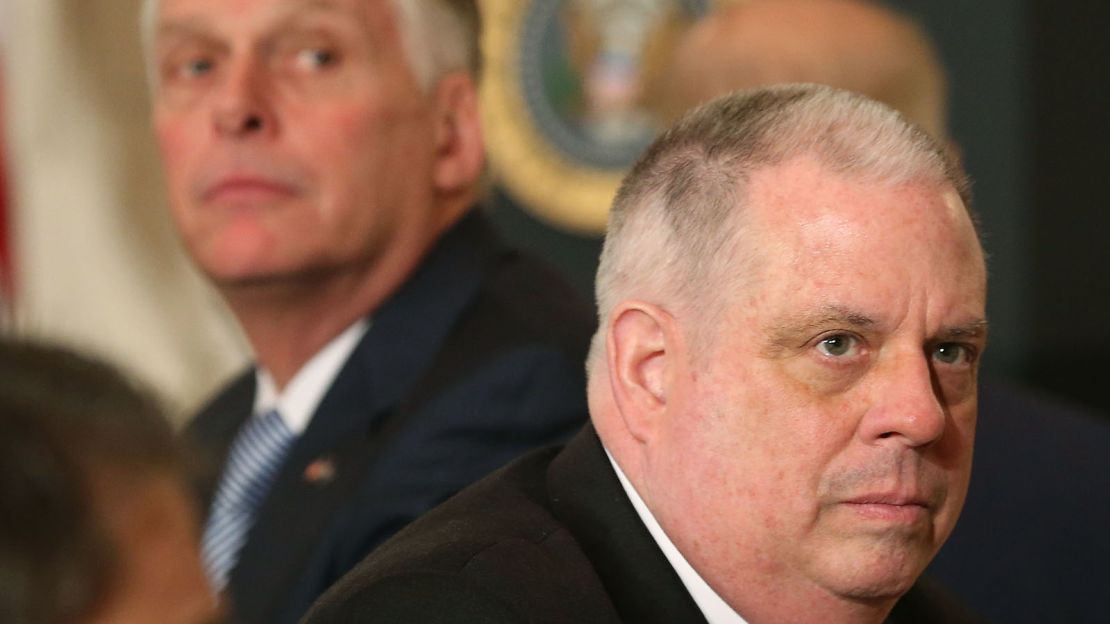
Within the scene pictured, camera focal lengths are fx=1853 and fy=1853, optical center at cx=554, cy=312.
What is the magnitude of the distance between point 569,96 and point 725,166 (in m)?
3.48

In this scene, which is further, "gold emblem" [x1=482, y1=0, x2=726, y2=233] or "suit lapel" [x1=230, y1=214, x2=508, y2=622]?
"gold emblem" [x1=482, y1=0, x2=726, y2=233]

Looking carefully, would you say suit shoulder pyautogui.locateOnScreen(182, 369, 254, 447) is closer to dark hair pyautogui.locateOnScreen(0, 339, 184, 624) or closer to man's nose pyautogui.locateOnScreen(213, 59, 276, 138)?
man's nose pyautogui.locateOnScreen(213, 59, 276, 138)

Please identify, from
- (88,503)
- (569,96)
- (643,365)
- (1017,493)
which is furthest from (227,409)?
(569,96)

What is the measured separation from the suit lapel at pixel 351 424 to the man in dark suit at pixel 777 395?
55 centimetres

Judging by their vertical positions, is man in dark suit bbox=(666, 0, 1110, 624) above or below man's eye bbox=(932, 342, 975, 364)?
below

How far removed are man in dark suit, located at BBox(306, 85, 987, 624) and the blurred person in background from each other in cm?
53

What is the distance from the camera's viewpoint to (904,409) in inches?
63.1

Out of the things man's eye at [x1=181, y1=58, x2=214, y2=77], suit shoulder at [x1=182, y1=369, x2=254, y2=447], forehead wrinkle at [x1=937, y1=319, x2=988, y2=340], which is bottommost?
suit shoulder at [x1=182, y1=369, x2=254, y2=447]

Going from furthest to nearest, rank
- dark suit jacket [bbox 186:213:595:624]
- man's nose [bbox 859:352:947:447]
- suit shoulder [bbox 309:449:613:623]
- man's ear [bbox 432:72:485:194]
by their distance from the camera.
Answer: man's ear [bbox 432:72:485:194], dark suit jacket [bbox 186:213:595:624], man's nose [bbox 859:352:947:447], suit shoulder [bbox 309:449:613:623]

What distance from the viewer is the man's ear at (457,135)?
102 inches

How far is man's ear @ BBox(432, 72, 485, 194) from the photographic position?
102 inches

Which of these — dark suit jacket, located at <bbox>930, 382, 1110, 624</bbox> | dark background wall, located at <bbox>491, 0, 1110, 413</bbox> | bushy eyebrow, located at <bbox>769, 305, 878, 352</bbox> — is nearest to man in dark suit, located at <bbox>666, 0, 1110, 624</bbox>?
dark suit jacket, located at <bbox>930, 382, 1110, 624</bbox>

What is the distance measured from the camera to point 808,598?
1.64 m

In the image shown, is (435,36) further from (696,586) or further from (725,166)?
(696,586)
